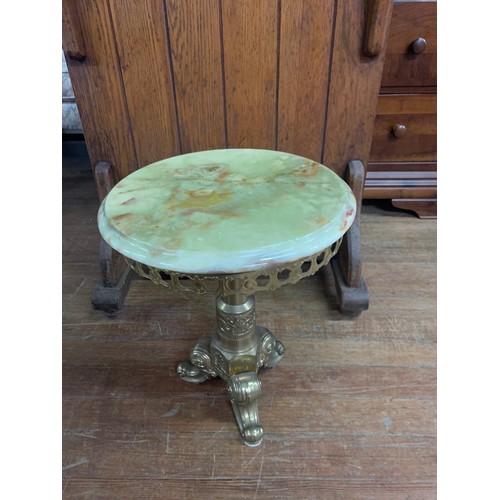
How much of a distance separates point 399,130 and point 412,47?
Answer: 0.34 m

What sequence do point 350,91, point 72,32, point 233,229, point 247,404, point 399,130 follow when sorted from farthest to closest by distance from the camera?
1. point 399,130
2. point 350,91
3. point 72,32
4. point 247,404
5. point 233,229

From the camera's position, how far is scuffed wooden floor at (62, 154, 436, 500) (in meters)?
0.97

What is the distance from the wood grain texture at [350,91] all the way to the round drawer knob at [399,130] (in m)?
0.58

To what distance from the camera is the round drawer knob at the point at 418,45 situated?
169 centimetres

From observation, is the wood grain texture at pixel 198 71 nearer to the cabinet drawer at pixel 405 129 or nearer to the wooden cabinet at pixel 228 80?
the wooden cabinet at pixel 228 80

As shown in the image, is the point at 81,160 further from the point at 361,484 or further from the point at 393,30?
the point at 361,484

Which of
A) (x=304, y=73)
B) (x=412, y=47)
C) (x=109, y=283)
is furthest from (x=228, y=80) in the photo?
(x=412, y=47)

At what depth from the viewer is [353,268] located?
4.58 feet

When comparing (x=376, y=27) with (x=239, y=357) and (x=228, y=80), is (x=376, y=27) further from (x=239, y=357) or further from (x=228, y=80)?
(x=239, y=357)

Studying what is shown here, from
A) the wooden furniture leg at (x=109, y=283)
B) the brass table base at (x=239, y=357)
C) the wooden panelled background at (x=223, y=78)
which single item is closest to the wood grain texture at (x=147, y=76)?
the wooden panelled background at (x=223, y=78)

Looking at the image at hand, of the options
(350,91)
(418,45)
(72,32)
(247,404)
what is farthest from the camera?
(418,45)

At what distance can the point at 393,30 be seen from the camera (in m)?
1.68

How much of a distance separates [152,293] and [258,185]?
0.83 m

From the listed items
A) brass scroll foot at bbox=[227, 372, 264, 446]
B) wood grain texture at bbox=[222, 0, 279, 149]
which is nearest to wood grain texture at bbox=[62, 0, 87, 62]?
wood grain texture at bbox=[222, 0, 279, 149]
